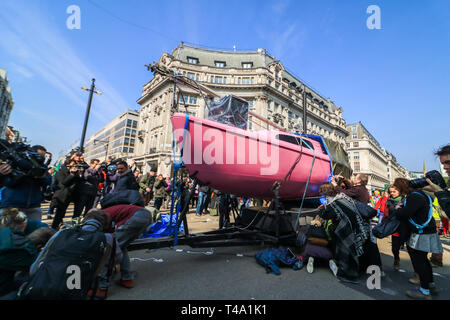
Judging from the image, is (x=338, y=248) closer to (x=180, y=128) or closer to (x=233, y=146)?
(x=233, y=146)

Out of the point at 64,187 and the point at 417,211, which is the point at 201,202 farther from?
the point at 417,211

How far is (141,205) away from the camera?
2.68 m

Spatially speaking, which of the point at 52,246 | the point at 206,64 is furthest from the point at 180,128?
the point at 206,64

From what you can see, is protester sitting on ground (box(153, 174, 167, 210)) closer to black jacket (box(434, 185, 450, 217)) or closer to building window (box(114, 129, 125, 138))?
black jacket (box(434, 185, 450, 217))

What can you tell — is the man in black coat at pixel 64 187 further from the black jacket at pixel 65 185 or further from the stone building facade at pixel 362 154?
the stone building facade at pixel 362 154

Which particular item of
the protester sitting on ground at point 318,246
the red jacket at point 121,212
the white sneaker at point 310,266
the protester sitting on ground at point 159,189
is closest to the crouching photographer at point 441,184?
the protester sitting on ground at point 318,246

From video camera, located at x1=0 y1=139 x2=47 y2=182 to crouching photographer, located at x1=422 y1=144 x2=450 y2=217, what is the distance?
5090 mm

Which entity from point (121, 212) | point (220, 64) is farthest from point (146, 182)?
point (220, 64)

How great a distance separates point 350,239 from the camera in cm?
286

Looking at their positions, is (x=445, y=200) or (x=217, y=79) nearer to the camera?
(x=445, y=200)

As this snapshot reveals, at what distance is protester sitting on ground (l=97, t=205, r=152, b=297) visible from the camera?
2.29 m

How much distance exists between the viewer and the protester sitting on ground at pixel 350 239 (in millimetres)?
2793

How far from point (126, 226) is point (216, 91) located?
30436mm

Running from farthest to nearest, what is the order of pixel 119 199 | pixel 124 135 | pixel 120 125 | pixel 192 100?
1. pixel 120 125
2. pixel 124 135
3. pixel 192 100
4. pixel 119 199
